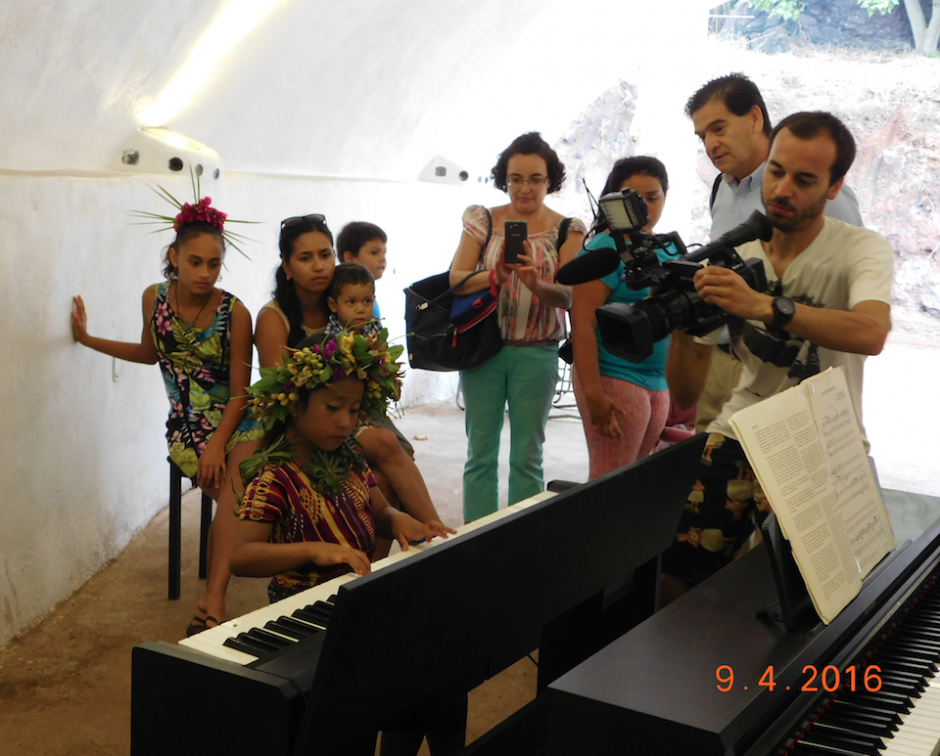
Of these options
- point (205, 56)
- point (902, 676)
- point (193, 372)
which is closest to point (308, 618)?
point (902, 676)

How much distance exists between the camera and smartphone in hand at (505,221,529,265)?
310 cm

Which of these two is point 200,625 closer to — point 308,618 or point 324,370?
point 324,370

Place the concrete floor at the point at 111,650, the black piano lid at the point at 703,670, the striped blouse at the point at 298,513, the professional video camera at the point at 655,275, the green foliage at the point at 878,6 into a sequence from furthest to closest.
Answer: the green foliage at the point at 878,6 < the concrete floor at the point at 111,650 < the striped blouse at the point at 298,513 < the professional video camera at the point at 655,275 < the black piano lid at the point at 703,670

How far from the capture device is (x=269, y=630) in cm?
150

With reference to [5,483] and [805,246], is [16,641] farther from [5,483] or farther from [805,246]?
[805,246]

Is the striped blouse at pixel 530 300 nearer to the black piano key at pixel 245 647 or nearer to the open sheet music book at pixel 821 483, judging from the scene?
the open sheet music book at pixel 821 483

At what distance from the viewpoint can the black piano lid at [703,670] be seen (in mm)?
1111

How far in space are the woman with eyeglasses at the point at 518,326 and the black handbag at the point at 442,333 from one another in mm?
43

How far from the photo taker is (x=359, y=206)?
18.5ft

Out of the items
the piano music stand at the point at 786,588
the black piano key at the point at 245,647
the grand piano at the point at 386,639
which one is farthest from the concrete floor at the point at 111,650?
the black piano key at the point at 245,647

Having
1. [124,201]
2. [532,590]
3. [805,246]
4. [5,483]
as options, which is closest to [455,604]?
[532,590]

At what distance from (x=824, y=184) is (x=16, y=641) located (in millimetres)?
2550

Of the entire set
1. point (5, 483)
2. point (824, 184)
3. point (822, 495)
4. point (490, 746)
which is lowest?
point (490, 746)
